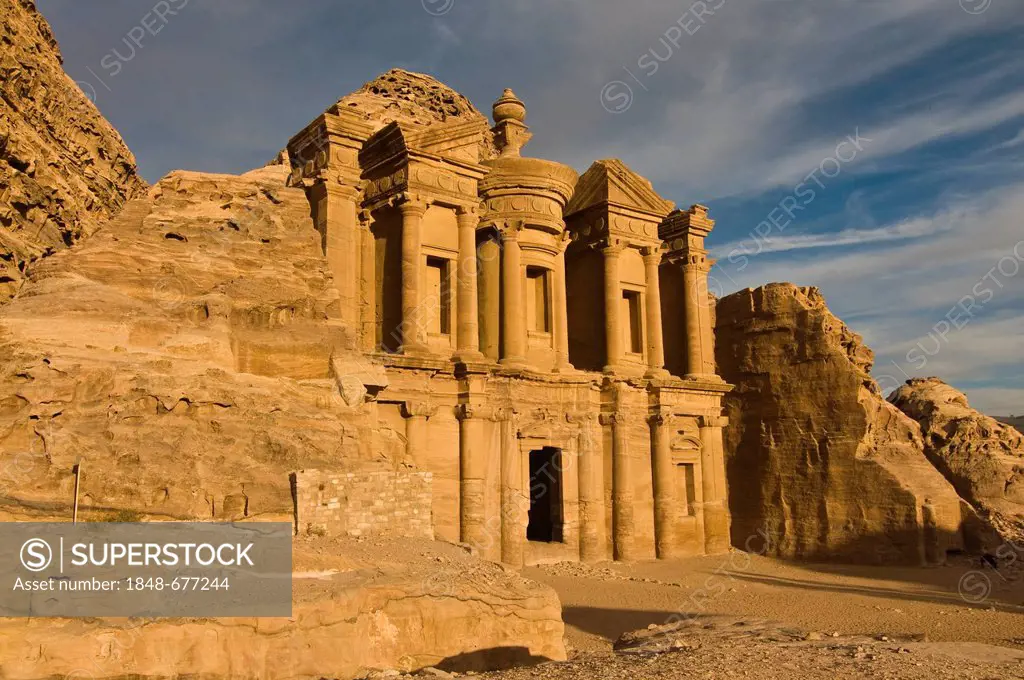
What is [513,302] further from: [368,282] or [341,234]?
[341,234]

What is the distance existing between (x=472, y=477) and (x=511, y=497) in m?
1.39

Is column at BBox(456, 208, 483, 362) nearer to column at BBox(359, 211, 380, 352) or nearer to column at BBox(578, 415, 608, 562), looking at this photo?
column at BBox(359, 211, 380, 352)

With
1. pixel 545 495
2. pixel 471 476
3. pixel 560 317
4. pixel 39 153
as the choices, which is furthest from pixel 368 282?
pixel 545 495

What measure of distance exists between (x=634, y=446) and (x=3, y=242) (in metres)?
17.7

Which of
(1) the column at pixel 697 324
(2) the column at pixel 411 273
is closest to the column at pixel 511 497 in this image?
(2) the column at pixel 411 273

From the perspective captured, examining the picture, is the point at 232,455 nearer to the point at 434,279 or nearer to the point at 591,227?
the point at 434,279

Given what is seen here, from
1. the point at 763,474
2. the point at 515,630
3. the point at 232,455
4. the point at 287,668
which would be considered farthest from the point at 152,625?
the point at 763,474

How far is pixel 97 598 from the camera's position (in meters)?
7.96

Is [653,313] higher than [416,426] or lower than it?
higher

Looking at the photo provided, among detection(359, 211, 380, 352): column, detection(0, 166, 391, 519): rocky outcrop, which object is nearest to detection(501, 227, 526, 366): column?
detection(359, 211, 380, 352): column

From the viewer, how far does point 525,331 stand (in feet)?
80.4

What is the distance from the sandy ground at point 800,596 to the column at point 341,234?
27.4 ft

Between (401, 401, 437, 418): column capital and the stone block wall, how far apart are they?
7.36 m

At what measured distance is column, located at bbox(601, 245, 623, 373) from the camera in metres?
25.4
